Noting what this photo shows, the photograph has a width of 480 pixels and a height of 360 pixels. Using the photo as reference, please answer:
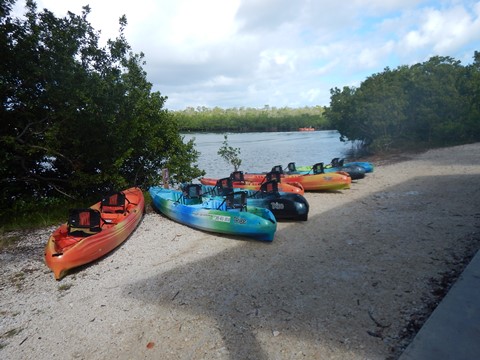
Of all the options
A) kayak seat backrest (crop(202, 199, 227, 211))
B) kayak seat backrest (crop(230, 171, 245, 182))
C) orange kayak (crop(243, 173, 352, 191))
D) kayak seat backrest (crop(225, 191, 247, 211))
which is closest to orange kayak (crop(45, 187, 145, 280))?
kayak seat backrest (crop(202, 199, 227, 211))

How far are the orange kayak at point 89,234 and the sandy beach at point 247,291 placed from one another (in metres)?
0.31

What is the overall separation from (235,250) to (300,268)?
1.67 metres

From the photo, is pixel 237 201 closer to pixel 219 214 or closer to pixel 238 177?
pixel 219 214

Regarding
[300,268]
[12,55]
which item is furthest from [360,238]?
[12,55]

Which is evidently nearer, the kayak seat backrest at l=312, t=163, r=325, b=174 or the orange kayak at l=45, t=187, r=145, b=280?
the orange kayak at l=45, t=187, r=145, b=280

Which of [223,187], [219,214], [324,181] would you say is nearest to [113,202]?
[219,214]

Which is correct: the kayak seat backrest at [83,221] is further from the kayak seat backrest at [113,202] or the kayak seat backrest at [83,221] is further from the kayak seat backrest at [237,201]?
the kayak seat backrest at [237,201]

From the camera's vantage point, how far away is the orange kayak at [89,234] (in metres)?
5.76

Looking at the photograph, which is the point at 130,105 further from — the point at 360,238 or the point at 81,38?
the point at 360,238

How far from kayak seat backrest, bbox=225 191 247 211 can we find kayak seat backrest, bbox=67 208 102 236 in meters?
3.22

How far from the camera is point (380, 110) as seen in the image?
2284cm

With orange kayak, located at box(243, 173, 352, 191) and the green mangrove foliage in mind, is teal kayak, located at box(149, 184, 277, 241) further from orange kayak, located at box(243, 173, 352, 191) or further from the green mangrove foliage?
orange kayak, located at box(243, 173, 352, 191)

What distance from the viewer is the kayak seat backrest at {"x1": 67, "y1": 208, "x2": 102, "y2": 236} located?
6.69 meters

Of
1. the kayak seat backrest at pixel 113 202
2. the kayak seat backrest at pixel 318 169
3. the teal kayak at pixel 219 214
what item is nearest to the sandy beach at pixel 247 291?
the teal kayak at pixel 219 214
